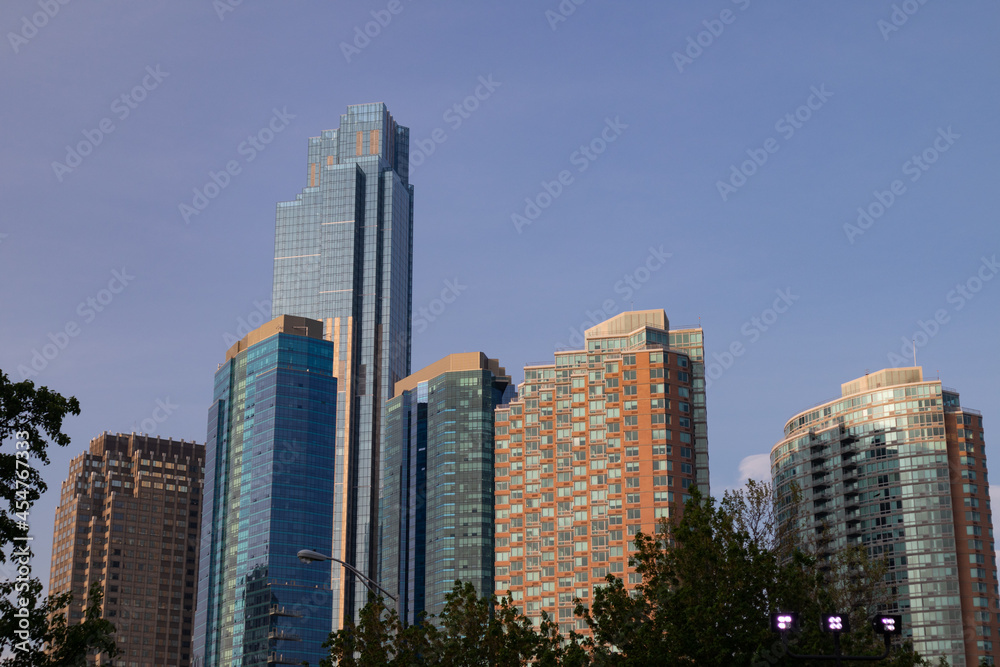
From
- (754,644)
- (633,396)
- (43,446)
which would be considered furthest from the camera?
(633,396)

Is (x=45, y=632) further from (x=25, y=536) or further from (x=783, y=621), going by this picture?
(x=783, y=621)

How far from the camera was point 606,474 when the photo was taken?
622 ft

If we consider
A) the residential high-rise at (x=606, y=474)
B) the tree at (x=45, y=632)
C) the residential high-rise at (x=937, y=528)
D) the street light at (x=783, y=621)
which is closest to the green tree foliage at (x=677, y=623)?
the street light at (x=783, y=621)

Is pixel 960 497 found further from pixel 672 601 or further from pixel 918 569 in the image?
pixel 672 601

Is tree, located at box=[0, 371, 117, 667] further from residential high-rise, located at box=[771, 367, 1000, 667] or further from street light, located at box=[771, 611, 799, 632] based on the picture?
residential high-rise, located at box=[771, 367, 1000, 667]

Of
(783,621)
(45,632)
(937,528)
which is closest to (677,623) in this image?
(783,621)

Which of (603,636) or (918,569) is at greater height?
(918,569)

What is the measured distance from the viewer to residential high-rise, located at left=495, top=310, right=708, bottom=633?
18375 centimetres

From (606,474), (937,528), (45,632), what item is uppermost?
(606,474)

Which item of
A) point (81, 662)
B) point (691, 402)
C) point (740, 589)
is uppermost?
point (691, 402)

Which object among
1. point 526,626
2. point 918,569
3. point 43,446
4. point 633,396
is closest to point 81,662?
point 43,446

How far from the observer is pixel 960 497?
192 m

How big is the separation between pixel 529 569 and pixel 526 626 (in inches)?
5885

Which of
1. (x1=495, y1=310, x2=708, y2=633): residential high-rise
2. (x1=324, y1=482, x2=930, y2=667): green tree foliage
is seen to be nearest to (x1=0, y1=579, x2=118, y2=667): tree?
(x1=324, y1=482, x2=930, y2=667): green tree foliage
